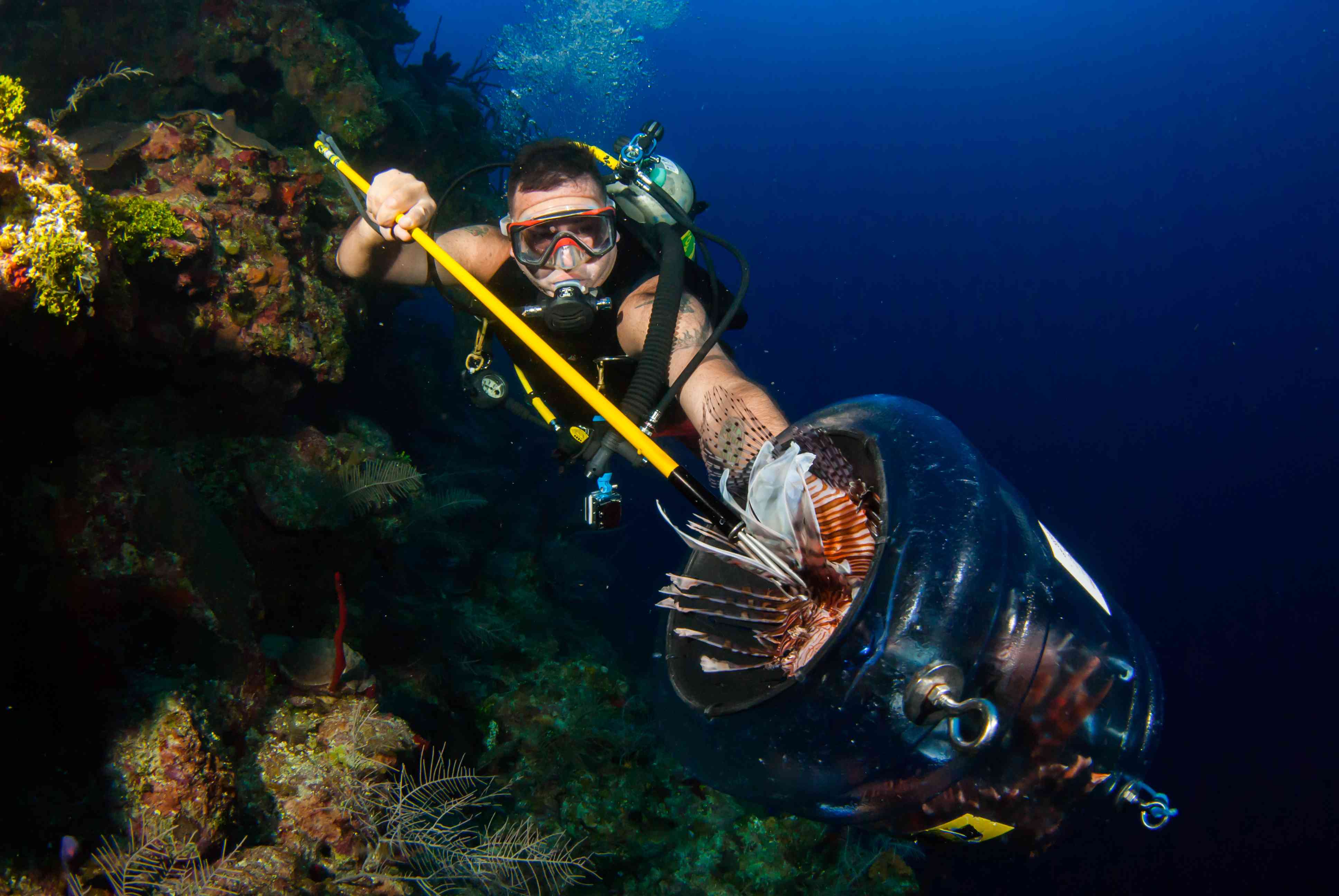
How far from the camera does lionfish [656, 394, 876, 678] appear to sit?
118cm

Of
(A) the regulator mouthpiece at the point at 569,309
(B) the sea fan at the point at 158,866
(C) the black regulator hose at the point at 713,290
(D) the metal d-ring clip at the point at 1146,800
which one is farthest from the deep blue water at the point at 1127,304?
(B) the sea fan at the point at 158,866

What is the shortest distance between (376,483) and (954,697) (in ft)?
11.9

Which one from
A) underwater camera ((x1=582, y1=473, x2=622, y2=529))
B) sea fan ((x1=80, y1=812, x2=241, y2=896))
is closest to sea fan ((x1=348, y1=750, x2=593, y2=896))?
sea fan ((x1=80, y1=812, x2=241, y2=896))

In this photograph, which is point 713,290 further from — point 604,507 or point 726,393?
point 604,507

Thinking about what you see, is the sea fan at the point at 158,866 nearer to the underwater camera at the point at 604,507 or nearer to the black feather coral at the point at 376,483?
the underwater camera at the point at 604,507

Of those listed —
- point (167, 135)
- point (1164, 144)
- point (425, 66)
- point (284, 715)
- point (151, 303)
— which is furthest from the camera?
point (1164, 144)

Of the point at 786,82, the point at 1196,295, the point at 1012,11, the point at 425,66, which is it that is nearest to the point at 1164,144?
the point at 1196,295

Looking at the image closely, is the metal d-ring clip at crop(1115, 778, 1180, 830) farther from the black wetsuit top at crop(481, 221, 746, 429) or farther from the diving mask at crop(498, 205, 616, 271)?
the diving mask at crop(498, 205, 616, 271)

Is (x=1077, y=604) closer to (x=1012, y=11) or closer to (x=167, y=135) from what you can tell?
(x=167, y=135)

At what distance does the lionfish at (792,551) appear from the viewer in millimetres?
1184

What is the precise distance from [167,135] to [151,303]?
1.46 meters

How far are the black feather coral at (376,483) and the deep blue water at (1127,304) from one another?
3.72m

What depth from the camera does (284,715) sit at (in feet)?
8.27

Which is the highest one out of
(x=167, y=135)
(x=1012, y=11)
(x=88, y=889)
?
(x=1012, y=11)
